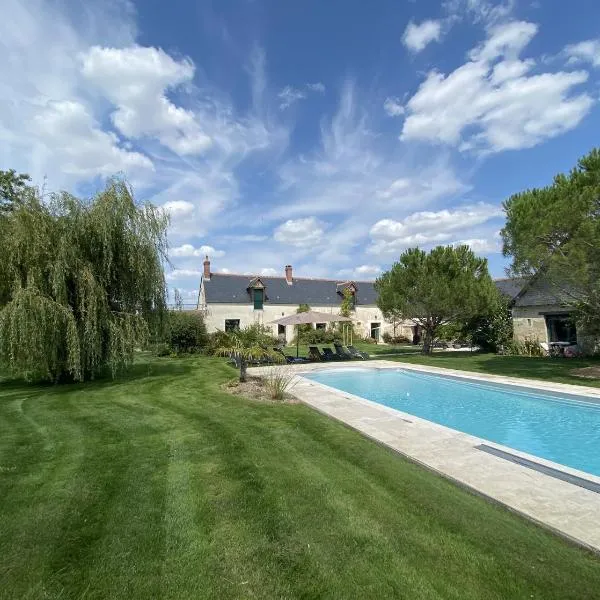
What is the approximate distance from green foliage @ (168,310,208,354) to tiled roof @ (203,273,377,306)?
24.0 ft

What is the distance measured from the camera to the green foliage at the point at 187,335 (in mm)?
21812

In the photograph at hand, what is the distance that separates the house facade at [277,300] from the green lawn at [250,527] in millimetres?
23779

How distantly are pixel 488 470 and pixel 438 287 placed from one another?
1598 cm

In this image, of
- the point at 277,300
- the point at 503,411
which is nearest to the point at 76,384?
the point at 503,411

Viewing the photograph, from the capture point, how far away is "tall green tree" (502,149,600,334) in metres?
12.3

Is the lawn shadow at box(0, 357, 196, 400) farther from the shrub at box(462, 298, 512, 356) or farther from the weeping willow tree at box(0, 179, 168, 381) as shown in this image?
the shrub at box(462, 298, 512, 356)

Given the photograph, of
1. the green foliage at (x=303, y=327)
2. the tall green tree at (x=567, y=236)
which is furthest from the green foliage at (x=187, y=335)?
the tall green tree at (x=567, y=236)

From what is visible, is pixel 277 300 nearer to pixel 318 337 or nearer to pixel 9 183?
pixel 318 337

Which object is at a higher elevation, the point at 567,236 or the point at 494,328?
the point at 567,236

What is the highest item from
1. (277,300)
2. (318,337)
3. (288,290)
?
(288,290)

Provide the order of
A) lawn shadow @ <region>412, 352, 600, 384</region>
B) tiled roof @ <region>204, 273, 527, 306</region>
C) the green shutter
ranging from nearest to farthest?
lawn shadow @ <region>412, 352, 600, 384</region>, tiled roof @ <region>204, 273, 527, 306</region>, the green shutter

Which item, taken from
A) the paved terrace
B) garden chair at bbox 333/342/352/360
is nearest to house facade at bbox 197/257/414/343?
garden chair at bbox 333/342/352/360

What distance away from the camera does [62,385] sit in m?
11.5

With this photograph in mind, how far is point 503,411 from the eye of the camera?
404 inches
